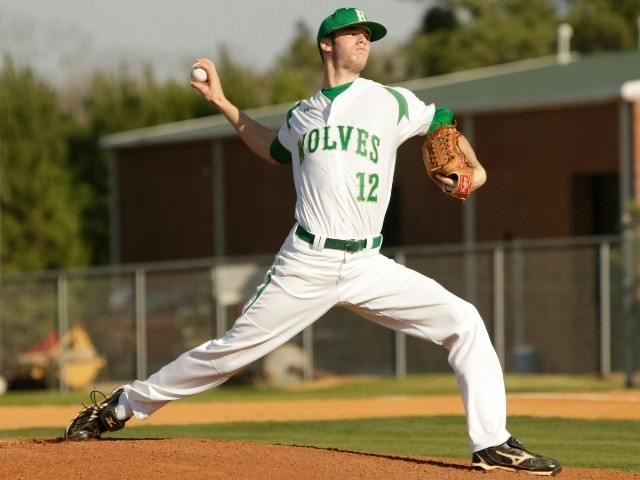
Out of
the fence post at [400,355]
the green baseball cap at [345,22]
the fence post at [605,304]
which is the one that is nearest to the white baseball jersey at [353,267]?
the green baseball cap at [345,22]

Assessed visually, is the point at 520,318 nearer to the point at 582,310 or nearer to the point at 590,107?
the point at 582,310

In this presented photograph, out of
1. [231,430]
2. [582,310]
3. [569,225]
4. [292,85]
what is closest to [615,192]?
[569,225]

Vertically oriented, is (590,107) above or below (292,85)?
below

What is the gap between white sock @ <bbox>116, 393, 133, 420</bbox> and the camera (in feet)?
25.2

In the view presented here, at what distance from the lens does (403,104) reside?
7.20 m

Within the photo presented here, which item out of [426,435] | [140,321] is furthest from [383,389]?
[426,435]

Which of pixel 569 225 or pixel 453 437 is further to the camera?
pixel 569 225

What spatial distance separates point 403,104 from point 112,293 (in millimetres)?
16347

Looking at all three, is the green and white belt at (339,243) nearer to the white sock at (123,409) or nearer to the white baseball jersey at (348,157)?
the white baseball jersey at (348,157)

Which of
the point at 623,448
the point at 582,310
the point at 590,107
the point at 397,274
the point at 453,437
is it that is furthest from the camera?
the point at 590,107

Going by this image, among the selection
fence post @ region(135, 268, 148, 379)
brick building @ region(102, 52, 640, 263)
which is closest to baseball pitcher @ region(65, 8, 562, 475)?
brick building @ region(102, 52, 640, 263)

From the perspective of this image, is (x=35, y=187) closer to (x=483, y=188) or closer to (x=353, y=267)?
(x=483, y=188)

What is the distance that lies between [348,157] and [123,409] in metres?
1.98

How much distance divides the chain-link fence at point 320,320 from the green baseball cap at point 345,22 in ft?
39.7
